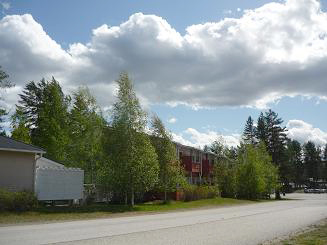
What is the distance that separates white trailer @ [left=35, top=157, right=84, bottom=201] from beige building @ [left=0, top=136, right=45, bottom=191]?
0.72 metres

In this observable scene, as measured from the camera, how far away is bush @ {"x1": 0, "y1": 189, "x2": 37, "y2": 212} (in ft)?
81.6

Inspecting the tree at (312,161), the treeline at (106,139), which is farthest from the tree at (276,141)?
the tree at (312,161)

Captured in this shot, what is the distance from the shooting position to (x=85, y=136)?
151 feet

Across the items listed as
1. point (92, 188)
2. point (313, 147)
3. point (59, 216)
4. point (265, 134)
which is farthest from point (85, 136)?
point (313, 147)

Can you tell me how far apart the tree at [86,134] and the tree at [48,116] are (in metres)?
2.07

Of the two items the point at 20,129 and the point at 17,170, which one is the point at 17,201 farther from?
the point at 20,129

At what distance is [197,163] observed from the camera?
6512 cm

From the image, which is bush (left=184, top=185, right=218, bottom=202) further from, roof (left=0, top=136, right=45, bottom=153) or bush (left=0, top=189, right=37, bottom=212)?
bush (left=0, top=189, right=37, bottom=212)

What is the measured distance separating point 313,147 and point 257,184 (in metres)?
106

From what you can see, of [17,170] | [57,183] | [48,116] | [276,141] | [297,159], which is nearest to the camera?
[17,170]

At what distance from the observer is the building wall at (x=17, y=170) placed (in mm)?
27641

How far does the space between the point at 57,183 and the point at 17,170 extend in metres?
3.18

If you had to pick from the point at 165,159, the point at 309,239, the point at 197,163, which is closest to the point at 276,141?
the point at 197,163

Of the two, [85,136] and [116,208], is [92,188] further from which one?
[85,136]
